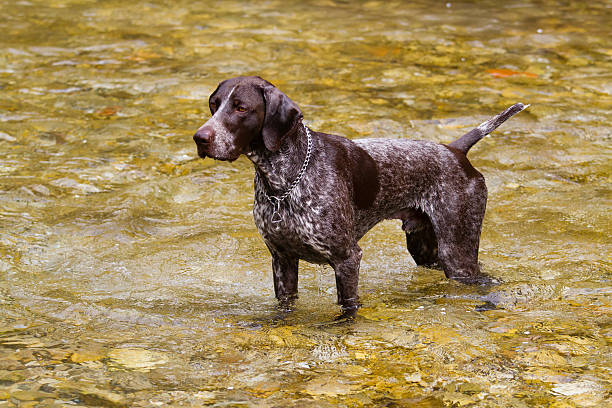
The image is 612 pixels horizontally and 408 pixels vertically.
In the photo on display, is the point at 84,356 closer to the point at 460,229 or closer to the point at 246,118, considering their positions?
the point at 246,118

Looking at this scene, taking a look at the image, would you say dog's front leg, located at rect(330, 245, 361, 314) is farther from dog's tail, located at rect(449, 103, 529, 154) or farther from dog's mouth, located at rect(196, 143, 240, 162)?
dog's tail, located at rect(449, 103, 529, 154)

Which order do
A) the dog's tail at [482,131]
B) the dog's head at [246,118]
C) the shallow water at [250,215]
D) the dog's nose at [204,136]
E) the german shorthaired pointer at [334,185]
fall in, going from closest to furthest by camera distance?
the shallow water at [250,215], the dog's nose at [204,136], the dog's head at [246,118], the german shorthaired pointer at [334,185], the dog's tail at [482,131]

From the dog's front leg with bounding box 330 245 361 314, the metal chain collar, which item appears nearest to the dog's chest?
the metal chain collar

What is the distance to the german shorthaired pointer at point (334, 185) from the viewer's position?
458 cm

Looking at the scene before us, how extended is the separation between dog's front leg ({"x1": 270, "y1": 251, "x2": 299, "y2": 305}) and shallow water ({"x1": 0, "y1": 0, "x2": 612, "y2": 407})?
102 millimetres

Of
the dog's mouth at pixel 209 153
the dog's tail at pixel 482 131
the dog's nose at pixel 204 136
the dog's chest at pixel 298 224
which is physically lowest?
the dog's chest at pixel 298 224

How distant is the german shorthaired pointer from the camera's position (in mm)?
4578

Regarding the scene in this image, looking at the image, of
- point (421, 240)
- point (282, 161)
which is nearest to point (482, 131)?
point (421, 240)

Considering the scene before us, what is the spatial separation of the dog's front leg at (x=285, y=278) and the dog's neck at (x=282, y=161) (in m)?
0.60

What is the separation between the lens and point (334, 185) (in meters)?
4.89

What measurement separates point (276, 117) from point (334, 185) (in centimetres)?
59

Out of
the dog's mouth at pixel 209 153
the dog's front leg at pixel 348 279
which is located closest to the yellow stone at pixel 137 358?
the dog's mouth at pixel 209 153

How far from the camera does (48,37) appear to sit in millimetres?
12297

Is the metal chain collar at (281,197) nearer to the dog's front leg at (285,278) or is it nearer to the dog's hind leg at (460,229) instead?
the dog's front leg at (285,278)
